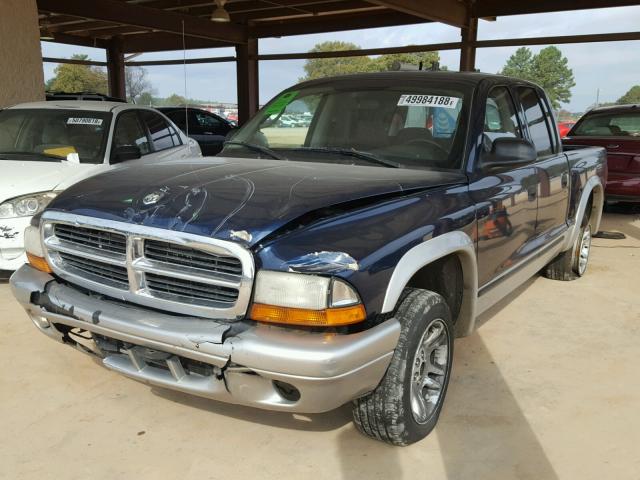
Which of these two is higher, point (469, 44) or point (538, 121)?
point (469, 44)

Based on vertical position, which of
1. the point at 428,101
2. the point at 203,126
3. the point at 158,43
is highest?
the point at 158,43

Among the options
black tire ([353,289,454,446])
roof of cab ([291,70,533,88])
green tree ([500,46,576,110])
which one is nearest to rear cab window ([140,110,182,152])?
roof of cab ([291,70,533,88])

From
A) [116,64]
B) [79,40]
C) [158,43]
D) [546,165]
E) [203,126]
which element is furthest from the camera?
[116,64]

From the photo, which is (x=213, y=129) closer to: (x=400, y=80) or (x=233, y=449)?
(x=400, y=80)

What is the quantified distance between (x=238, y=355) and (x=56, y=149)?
429 centimetres

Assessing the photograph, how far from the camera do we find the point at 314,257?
7.13 ft

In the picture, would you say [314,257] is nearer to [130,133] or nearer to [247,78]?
[130,133]

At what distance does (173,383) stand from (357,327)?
820mm

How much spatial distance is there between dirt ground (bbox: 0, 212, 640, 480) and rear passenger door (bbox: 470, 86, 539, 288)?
0.68 metres

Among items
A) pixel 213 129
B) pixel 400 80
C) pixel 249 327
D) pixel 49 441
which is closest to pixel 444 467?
pixel 249 327

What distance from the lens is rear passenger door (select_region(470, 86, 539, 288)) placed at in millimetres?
3170


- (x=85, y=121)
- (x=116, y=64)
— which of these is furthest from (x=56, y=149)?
(x=116, y=64)

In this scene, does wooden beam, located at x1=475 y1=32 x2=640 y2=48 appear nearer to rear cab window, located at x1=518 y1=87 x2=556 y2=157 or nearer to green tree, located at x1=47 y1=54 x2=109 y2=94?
rear cab window, located at x1=518 y1=87 x2=556 y2=157

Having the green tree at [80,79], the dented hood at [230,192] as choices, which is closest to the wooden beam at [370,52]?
the dented hood at [230,192]
